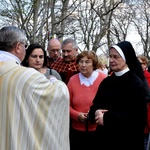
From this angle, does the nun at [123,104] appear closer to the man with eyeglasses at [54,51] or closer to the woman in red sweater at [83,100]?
the woman in red sweater at [83,100]

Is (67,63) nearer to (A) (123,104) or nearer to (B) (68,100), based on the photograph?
(A) (123,104)

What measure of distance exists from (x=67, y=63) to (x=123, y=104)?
1981mm

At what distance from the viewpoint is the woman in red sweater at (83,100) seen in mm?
4781

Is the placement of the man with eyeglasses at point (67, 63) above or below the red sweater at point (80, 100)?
above

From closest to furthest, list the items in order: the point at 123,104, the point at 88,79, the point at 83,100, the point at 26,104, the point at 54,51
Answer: the point at 26,104, the point at 123,104, the point at 83,100, the point at 88,79, the point at 54,51

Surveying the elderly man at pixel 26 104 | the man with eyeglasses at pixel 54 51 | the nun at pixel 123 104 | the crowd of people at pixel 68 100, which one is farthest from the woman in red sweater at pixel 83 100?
the elderly man at pixel 26 104

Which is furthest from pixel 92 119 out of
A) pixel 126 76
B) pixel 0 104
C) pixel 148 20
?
pixel 148 20

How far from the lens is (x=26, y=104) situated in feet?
10.2

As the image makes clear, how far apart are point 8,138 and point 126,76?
5.28 ft

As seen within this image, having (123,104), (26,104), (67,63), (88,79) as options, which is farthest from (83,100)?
(26,104)

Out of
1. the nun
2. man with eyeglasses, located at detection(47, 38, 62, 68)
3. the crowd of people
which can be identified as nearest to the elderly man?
the crowd of people

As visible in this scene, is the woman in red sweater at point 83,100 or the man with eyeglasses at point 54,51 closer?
the woman in red sweater at point 83,100

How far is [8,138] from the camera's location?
3072 mm

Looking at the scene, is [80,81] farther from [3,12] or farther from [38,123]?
[3,12]
